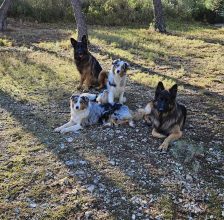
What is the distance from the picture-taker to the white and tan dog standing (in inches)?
303

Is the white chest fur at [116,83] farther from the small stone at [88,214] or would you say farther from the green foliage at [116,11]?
the green foliage at [116,11]

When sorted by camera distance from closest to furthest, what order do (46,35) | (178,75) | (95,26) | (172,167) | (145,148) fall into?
(172,167)
(145,148)
(178,75)
(46,35)
(95,26)

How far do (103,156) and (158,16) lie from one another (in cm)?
1133

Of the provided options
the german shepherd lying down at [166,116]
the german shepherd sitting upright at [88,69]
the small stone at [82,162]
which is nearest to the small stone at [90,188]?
the small stone at [82,162]

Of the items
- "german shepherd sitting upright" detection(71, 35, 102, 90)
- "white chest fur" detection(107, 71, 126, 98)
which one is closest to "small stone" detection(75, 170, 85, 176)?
"white chest fur" detection(107, 71, 126, 98)

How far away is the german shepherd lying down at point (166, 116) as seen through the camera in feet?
21.6

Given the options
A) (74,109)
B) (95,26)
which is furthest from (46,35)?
(74,109)

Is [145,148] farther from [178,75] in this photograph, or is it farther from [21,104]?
[178,75]

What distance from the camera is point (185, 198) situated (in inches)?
214

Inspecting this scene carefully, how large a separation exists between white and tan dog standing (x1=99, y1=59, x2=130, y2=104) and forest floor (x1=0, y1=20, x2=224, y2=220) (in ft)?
1.31

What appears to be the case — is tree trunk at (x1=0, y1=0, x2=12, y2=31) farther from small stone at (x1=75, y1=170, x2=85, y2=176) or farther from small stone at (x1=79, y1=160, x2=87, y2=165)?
small stone at (x1=75, y1=170, x2=85, y2=176)

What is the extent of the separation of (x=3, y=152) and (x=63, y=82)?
11.5 ft

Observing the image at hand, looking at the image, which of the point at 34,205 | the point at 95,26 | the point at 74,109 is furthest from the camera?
the point at 95,26

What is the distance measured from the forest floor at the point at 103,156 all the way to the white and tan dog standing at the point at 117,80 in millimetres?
398
